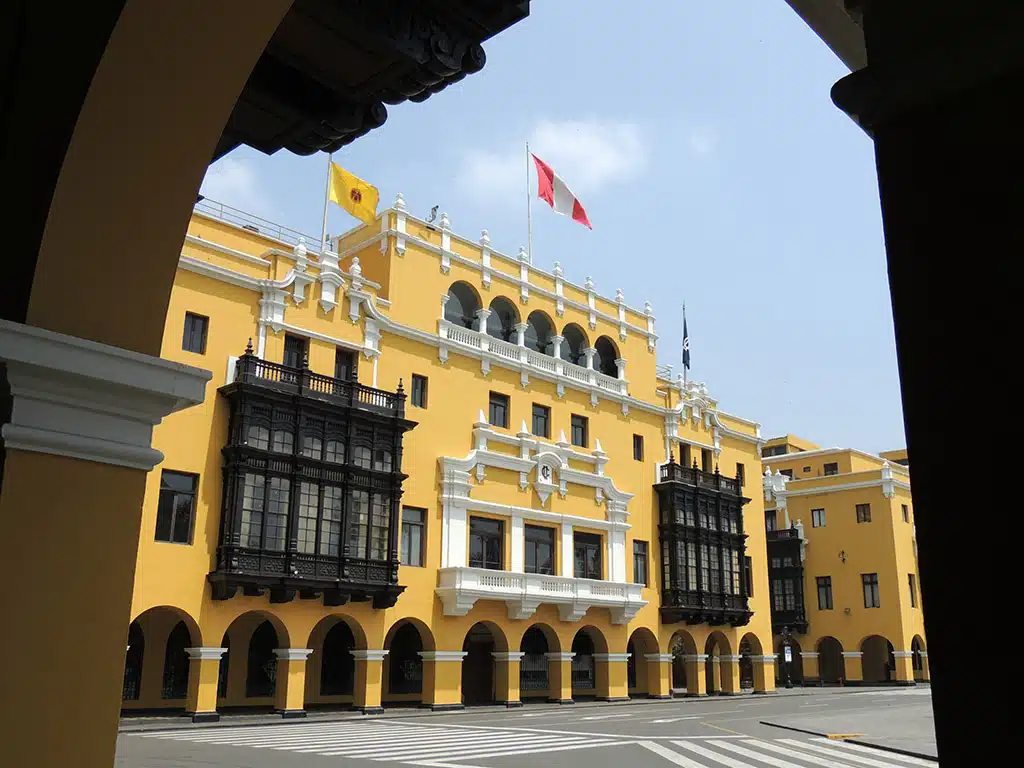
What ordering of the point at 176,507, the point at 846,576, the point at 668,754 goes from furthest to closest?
the point at 846,576
the point at 176,507
the point at 668,754

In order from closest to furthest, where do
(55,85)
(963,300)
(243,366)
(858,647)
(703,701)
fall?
(963,300)
(55,85)
(243,366)
(703,701)
(858,647)

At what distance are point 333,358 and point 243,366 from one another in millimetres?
3217

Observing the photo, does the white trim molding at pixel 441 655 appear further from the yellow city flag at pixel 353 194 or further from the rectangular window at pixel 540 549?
the yellow city flag at pixel 353 194

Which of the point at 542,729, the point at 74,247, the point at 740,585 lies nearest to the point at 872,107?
the point at 74,247

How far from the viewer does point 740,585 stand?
39.6 metres

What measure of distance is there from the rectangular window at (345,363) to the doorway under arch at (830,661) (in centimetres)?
3750

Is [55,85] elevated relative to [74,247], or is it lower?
elevated

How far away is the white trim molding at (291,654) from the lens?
79.5 feet

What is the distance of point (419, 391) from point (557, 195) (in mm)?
8677

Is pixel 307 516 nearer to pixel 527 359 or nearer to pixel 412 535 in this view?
pixel 412 535

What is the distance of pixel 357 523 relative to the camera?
2603 cm

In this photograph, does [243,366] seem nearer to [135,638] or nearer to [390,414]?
[390,414]

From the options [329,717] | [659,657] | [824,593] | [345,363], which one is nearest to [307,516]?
[345,363]

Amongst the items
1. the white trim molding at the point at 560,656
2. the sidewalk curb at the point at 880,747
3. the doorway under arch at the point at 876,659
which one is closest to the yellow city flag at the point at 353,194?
the white trim molding at the point at 560,656
